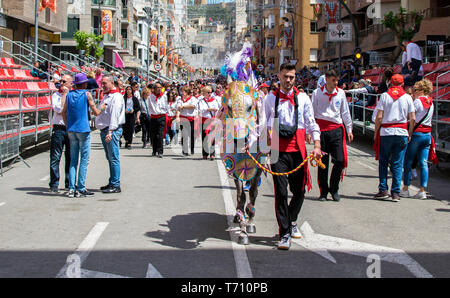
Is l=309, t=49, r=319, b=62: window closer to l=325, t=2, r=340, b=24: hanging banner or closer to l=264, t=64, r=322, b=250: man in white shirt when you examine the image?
l=325, t=2, r=340, b=24: hanging banner

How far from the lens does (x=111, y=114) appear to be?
10688 mm

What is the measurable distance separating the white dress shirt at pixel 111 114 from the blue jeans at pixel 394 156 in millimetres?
4518

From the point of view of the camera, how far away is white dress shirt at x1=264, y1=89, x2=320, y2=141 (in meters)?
7.00

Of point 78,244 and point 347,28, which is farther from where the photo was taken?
point 347,28

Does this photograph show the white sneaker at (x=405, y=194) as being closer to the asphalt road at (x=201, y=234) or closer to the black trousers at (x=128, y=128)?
the asphalt road at (x=201, y=234)

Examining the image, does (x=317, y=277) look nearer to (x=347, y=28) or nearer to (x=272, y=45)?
(x=347, y=28)

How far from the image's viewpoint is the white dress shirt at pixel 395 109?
10102mm

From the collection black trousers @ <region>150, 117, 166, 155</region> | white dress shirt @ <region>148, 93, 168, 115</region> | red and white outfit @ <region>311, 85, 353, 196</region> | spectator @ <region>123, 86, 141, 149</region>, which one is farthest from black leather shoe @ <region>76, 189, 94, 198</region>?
spectator @ <region>123, 86, 141, 149</region>

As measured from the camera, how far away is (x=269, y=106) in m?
7.08

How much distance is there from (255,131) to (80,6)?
55.6 m

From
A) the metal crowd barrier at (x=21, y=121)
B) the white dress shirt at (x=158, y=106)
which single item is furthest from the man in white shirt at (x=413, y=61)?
the metal crowd barrier at (x=21, y=121)

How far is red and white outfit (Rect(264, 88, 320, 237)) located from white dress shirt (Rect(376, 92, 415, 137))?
3404 mm

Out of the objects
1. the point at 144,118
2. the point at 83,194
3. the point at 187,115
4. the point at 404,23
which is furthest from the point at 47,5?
the point at 83,194
